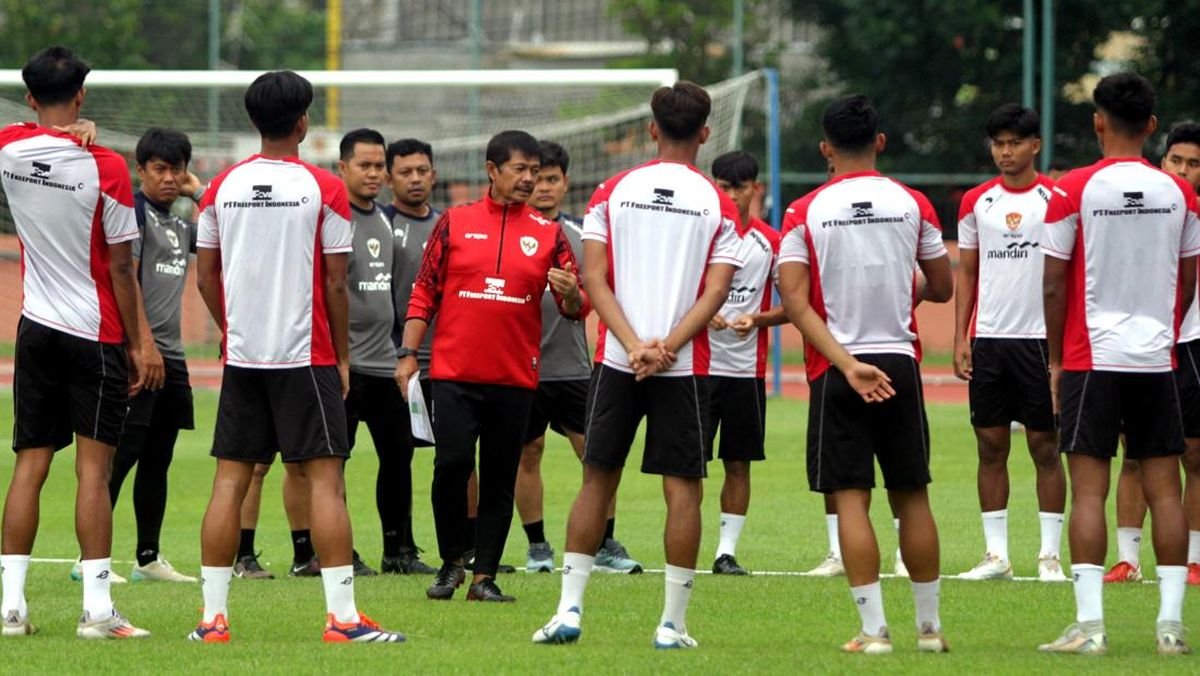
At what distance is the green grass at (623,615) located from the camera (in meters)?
7.68

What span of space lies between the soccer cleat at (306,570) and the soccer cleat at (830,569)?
2.79 metres

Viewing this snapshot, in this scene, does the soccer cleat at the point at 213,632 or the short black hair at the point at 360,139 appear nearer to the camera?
the soccer cleat at the point at 213,632

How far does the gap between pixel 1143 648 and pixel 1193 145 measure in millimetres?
3431

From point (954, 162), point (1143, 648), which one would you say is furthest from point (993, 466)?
point (954, 162)

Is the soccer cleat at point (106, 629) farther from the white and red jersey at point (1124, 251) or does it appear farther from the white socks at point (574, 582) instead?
the white and red jersey at point (1124, 251)

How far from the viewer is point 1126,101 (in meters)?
8.13

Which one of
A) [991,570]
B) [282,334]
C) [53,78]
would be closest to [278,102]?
[282,334]

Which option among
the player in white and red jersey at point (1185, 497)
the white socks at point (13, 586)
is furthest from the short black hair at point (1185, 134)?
the white socks at point (13, 586)

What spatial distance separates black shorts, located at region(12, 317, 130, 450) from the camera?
340 inches

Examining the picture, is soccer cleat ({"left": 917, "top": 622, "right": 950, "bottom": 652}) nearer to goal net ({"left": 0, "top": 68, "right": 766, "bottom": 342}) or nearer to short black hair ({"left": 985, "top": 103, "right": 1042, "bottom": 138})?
short black hair ({"left": 985, "top": 103, "right": 1042, "bottom": 138})

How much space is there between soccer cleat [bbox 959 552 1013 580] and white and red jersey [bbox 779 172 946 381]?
2.94 m

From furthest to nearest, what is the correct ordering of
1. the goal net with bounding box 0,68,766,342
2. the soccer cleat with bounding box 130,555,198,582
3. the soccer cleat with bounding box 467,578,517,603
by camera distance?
the goal net with bounding box 0,68,766,342 → the soccer cleat with bounding box 130,555,198,582 → the soccer cleat with bounding box 467,578,517,603

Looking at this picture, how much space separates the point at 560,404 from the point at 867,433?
373 cm

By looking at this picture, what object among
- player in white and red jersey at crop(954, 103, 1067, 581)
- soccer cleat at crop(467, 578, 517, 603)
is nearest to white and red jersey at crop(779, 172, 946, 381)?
soccer cleat at crop(467, 578, 517, 603)
